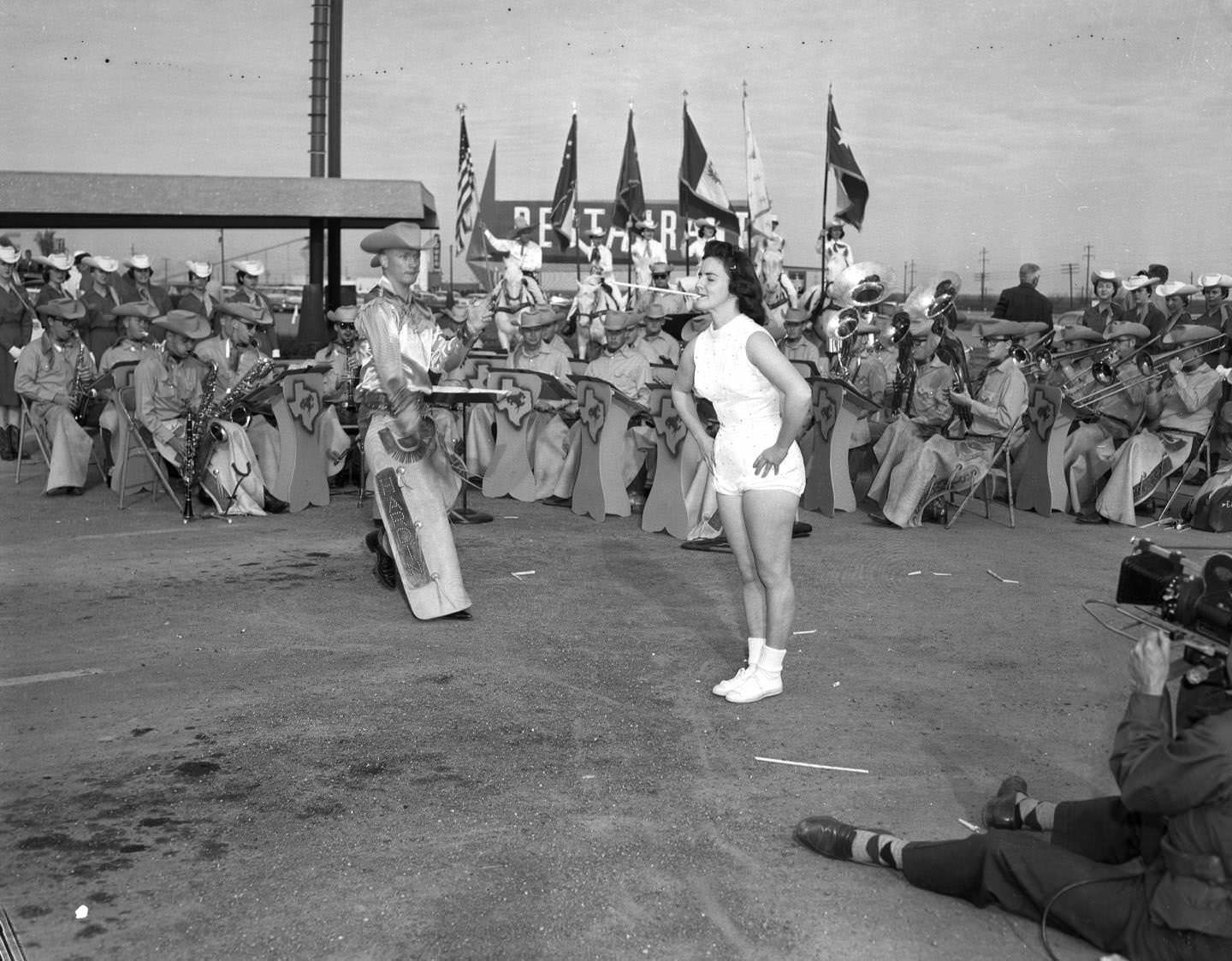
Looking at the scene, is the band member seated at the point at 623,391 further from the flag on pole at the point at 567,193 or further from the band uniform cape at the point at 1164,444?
the flag on pole at the point at 567,193

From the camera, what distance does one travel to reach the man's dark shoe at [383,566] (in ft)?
25.6

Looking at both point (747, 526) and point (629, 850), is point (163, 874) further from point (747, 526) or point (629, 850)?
point (747, 526)

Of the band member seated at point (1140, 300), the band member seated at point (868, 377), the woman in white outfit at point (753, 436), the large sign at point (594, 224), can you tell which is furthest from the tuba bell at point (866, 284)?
the large sign at point (594, 224)

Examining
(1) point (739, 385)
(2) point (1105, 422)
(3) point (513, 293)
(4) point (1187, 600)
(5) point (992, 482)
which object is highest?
(3) point (513, 293)

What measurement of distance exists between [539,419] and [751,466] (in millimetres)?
6473

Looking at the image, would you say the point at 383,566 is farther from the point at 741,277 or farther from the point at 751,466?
the point at 741,277

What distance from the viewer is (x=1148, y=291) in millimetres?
15117

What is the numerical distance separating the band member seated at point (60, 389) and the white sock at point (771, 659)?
7.97 meters

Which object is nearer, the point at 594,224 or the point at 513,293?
the point at 513,293

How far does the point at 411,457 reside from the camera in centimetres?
704

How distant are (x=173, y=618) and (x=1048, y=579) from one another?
17.6 feet

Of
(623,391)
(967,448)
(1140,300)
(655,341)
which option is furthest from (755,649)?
(1140,300)

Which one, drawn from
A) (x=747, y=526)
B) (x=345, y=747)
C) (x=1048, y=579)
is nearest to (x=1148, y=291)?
(x=1048, y=579)

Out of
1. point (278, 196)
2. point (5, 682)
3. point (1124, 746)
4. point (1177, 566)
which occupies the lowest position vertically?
point (5, 682)
